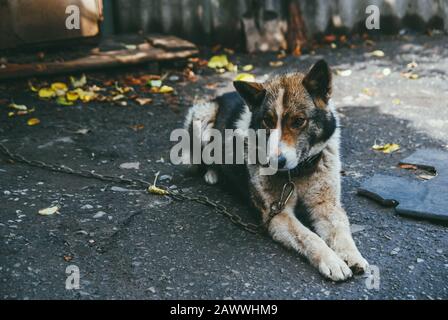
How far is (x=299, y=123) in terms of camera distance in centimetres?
436

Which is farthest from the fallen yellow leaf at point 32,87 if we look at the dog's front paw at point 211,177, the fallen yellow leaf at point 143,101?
the dog's front paw at point 211,177

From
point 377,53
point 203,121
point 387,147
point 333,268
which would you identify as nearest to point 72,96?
point 203,121

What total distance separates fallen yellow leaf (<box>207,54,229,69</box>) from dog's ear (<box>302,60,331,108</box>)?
4585 mm

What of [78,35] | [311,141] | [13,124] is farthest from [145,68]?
[311,141]

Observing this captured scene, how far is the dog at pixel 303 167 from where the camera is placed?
13.8 feet

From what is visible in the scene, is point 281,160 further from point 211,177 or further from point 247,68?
point 247,68

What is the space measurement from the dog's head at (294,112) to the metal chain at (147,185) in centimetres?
70

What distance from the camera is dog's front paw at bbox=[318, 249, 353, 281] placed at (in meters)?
3.89

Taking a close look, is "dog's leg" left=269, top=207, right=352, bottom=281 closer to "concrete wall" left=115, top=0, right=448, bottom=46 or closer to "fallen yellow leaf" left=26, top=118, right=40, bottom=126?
"fallen yellow leaf" left=26, top=118, right=40, bottom=126

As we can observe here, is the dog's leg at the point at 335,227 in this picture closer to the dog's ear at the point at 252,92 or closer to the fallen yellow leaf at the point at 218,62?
the dog's ear at the point at 252,92

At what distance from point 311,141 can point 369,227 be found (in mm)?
845

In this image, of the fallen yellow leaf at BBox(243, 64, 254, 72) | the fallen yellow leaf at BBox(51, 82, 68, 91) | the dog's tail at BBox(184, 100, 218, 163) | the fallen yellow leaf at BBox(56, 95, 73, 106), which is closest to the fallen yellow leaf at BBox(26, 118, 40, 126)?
the fallen yellow leaf at BBox(56, 95, 73, 106)

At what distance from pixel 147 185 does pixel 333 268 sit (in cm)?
216
